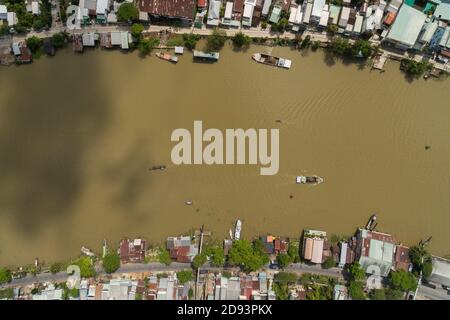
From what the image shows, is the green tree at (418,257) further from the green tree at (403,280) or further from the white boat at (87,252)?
the white boat at (87,252)

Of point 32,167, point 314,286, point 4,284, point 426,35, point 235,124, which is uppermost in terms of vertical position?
point 426,35

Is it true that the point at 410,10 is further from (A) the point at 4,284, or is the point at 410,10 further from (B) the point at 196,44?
(A) the point at 4,284

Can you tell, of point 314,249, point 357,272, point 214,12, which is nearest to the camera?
point 357,272

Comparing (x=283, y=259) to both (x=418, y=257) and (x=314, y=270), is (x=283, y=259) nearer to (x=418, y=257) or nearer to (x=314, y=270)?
(x=314, y=270)

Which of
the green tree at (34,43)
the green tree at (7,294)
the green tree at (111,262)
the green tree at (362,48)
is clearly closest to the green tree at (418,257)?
the green tree at (362,48)

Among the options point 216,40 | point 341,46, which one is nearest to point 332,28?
point 341,46

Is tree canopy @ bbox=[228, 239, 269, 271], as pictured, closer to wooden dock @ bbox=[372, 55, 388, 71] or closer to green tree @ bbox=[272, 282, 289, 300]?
green tree @ bbox=[272, 282, 289, 300]

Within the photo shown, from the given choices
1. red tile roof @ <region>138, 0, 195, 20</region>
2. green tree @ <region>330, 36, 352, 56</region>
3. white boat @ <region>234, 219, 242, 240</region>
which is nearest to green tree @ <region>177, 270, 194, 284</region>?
white boat @ <region>234, 219, 242, 240</region>

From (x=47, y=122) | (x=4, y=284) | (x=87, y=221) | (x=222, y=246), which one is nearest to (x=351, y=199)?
(x=222, y=246)
